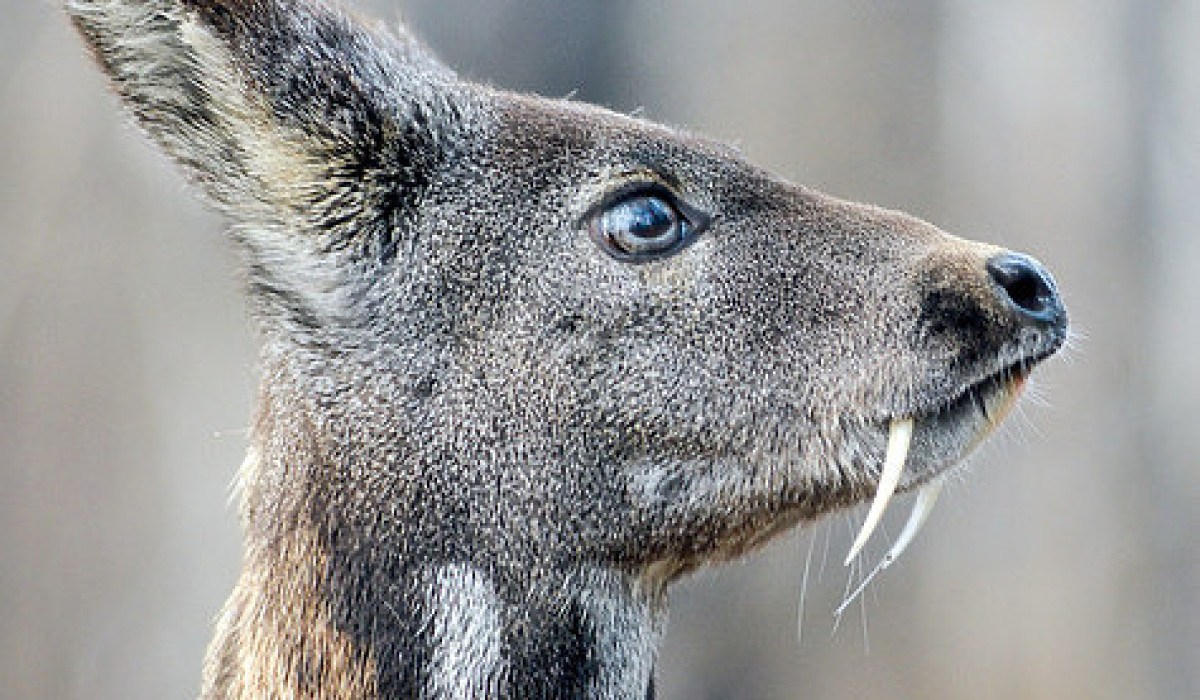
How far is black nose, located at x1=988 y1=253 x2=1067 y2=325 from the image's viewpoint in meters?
3.65

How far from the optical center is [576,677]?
3.61 metres

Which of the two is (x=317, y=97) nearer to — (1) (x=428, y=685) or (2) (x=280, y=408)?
(2) (x=280, y=408)

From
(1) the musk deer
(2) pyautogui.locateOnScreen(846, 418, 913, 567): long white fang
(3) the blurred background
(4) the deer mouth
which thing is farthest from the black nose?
(3) the blurred background

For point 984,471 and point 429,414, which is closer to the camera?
point 429,414

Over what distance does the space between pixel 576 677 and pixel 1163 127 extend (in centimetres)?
629

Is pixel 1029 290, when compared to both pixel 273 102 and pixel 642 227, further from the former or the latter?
pixel 273 102

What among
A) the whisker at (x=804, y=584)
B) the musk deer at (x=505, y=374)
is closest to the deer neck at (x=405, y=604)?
the musk deer at (x=505, y=374)

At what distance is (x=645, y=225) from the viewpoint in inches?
147

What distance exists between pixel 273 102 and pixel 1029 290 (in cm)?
165

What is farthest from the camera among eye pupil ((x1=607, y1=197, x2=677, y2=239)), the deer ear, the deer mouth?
eye pupil ((x1=607, y1=197, x2=677, y2=239))

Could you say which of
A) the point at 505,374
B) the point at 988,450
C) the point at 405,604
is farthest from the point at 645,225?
the point at 988,450

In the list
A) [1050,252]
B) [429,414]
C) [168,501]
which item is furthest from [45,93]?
[429,414]

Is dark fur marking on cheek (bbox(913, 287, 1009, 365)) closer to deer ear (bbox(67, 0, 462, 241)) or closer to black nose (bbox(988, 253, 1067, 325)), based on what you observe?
black nose (bbox(988, 253, 1067, 325))

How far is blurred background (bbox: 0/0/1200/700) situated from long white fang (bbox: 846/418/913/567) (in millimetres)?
4780
